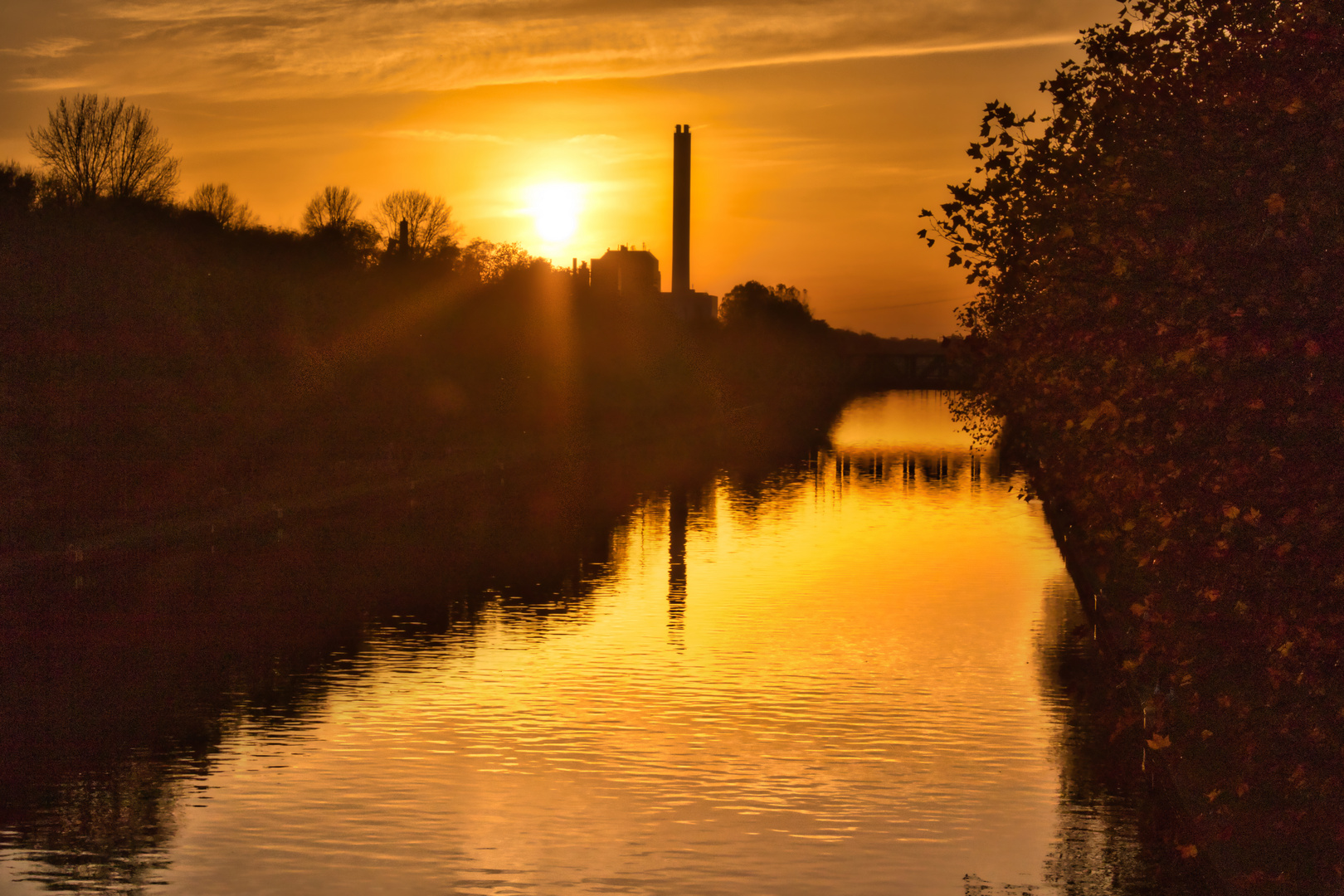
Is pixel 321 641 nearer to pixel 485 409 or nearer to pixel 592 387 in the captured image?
pixel 485 409

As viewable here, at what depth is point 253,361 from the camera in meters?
44.5

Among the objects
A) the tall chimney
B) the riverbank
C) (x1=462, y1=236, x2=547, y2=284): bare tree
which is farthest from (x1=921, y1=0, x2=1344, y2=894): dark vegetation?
the tall chimney

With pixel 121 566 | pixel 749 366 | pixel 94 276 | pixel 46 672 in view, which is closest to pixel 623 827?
pixel 46 672

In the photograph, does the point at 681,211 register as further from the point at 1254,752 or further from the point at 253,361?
the point at 1254,752

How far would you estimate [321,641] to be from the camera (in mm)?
17000

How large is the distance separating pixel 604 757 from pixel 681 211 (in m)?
131

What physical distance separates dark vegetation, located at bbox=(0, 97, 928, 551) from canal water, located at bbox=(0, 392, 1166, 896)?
11570 millimetres

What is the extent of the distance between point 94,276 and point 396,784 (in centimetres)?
2735

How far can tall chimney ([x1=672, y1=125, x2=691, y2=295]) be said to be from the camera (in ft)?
460

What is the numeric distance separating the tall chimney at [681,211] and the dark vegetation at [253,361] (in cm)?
4188

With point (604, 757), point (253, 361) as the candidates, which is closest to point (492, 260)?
point (253, 361)

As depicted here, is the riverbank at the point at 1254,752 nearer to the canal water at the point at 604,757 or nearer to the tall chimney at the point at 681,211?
the canal water at the point at 604,757

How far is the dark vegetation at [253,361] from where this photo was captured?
3142 centimetres

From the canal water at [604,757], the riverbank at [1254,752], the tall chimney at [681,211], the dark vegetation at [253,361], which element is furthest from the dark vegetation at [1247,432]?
the tall chimney at [681,211]
